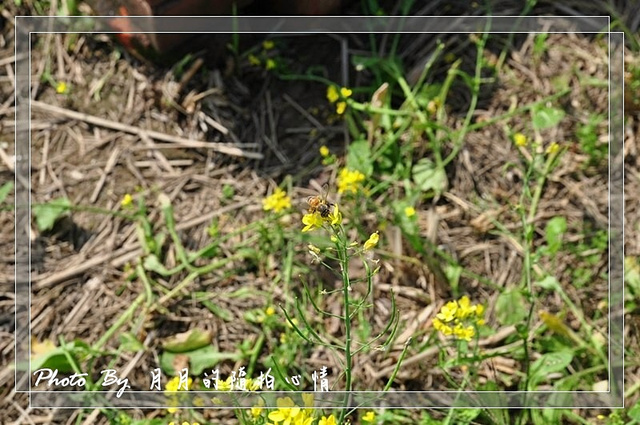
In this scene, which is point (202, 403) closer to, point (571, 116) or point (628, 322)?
point (628, 322)

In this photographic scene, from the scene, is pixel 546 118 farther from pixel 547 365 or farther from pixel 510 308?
pixel 547 365

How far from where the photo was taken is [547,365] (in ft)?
6.73

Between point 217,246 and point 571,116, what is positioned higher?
point 571,116

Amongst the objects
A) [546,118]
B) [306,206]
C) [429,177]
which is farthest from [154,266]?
[546,118]

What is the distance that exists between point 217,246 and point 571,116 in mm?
1199

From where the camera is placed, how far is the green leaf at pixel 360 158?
2.36m

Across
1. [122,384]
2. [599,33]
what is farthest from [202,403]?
[599,33]

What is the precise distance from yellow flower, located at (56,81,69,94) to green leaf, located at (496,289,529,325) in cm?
150

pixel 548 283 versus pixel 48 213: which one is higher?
pixel 48 213

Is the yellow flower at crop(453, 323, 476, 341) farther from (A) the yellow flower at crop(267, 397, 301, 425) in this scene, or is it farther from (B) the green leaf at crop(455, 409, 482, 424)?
(A) the yellow flower at crop(267, 397, 301, 425)

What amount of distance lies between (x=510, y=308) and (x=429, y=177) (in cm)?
50

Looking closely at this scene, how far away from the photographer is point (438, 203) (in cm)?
246

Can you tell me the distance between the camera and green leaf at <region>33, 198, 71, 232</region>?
2.37m

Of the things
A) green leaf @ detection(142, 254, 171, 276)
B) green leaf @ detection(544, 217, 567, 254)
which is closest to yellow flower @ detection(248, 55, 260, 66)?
green leaf @ detection(142, 254, 171, 276)
